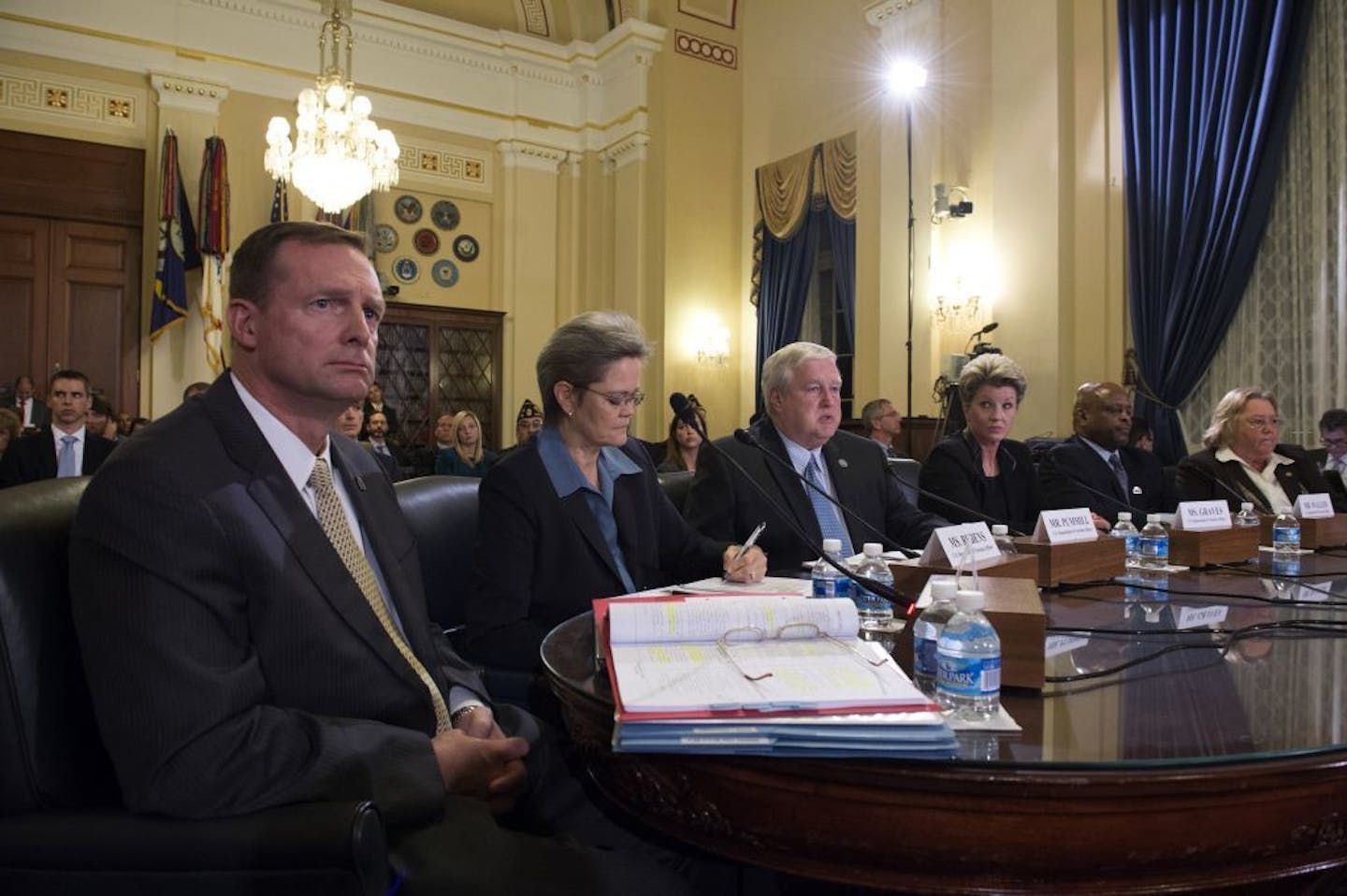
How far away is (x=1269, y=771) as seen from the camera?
31.7 inches

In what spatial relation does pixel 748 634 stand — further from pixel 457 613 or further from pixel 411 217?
pixel 411 217

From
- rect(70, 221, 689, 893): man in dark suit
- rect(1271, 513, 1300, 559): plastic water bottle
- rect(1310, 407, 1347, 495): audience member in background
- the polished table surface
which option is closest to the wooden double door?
rect(70, 221, 689, 893): man in dark suit

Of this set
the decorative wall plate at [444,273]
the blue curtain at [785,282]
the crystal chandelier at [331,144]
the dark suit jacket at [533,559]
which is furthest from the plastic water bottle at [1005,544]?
the decorative wall plate at [444,273]

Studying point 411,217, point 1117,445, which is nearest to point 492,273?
point 411,217

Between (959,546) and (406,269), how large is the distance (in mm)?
7881

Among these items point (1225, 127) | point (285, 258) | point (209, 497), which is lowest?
point (209, 497)

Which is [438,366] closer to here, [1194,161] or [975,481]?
[1194,161]

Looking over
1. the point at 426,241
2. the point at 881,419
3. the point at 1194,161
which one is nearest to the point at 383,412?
the point at 426,241

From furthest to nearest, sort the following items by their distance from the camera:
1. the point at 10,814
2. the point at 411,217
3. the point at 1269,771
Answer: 1. the point at 411,217
2. the point at 10,814
3. the point at 1269,771

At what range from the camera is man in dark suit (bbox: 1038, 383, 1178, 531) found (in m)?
3.06

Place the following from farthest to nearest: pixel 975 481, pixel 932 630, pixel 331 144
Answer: pixel 331 144 < pixel 975 481 < pixel 932 630

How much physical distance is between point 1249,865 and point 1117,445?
274cm

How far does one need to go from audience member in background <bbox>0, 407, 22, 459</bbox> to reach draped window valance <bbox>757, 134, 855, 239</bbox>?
6.04m

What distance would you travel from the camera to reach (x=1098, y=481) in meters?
3.18
